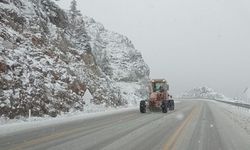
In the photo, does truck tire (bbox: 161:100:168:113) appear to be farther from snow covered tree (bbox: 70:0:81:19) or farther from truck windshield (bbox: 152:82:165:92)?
snow covered tree (bbox: 70:0:81:19)

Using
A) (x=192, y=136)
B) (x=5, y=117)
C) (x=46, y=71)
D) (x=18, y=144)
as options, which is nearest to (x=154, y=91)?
(x=46, y=71)

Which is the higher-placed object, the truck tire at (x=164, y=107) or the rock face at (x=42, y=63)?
the rock face at (x=42, y=63)

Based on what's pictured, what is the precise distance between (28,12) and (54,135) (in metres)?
27.1

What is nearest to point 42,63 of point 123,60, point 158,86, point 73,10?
point 158,86

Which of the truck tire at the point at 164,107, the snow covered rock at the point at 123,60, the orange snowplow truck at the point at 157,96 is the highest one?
the snow covered rock at the point at 123,60

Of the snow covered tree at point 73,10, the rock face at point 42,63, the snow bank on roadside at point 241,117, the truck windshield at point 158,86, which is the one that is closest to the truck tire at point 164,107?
the truck windshield at point 158,86

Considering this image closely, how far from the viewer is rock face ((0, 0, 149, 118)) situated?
25.8 metres

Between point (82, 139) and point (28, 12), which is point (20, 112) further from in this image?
point (28, 12)

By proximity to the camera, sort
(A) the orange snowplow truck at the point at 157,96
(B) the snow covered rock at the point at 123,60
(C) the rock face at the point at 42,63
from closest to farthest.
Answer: (C) the rock face at the point at 42,63, (A) the orange snowplow truck at the point at 157,96, (B) the snow covered rock at the point at 123,60

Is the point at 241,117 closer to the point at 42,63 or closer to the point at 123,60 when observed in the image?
the point at 42,63

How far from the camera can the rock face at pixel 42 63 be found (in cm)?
2581

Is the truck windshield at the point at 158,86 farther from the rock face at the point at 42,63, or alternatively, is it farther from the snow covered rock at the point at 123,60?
the snow covered rock at the point at 123,60

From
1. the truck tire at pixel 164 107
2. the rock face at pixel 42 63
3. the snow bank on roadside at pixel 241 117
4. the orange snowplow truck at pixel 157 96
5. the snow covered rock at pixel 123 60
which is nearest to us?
the snow bank on roadside at pixel 241 117

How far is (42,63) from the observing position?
32.3 metres
